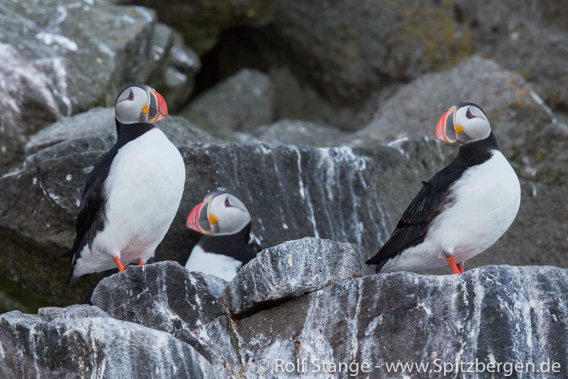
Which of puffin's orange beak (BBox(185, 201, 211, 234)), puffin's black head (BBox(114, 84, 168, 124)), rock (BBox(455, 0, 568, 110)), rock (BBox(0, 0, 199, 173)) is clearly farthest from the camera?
rock (BBox(455, 0, 568, 110))

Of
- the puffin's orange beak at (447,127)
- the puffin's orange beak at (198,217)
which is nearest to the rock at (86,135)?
the puffin's orange beak at (198,217)

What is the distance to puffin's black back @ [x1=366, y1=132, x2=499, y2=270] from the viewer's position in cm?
470

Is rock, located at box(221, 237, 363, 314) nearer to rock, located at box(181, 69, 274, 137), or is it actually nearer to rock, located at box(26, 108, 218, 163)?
rock, located at box(26, 108, 218, 163)

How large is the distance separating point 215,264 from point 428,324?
75.2 inches

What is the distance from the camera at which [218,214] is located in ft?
17.0

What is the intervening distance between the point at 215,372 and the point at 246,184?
212cm

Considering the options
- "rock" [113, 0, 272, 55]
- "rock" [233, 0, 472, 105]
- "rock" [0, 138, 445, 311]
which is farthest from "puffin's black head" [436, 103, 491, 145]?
"rock" [113, 0, 272, 55]

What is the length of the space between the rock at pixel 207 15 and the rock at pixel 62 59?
1039mm

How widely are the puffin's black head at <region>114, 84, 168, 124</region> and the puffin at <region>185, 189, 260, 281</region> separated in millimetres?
643

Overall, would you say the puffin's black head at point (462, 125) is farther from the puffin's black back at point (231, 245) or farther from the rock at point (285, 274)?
the puffin's black back at point (231, 245)

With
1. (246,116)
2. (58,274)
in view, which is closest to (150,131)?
(58,274)

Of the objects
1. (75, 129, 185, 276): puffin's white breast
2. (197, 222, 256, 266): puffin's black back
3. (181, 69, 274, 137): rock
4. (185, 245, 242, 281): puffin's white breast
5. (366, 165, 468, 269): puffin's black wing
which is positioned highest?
(366, 165, 468, 269): puffin's black wing

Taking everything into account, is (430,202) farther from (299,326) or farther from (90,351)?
(90,351)

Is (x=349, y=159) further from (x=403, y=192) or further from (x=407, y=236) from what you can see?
(x=407, y=236)
